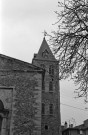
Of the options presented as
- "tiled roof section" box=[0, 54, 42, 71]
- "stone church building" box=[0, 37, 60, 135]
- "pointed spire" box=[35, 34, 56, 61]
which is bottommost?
"stone church building" box=[0, 37, 60, 135]

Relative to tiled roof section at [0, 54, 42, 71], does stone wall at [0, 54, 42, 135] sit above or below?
below

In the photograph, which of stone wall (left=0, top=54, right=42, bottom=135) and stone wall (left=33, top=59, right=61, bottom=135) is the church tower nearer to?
stone wall (left=33, top=59, right=61, bottom=135)

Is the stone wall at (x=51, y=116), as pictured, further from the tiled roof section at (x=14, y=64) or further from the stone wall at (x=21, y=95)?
the stone wall at (x=21, y=95)

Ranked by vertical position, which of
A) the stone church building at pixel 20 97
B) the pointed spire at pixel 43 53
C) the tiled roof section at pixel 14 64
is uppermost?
the pointed spire at pixel 43 53

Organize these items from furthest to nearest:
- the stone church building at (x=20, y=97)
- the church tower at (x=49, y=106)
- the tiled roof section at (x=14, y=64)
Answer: the church tower at (x=49, y=106) → the tiled roof section at (x=14, y=64) → the stone church building at (x=20, y=97)

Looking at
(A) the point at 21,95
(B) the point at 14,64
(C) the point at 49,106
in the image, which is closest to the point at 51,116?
(C) the point at 49,106

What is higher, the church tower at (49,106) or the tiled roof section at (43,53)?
the tiled roof section at (43,53)

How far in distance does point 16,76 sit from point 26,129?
4024 millimetres

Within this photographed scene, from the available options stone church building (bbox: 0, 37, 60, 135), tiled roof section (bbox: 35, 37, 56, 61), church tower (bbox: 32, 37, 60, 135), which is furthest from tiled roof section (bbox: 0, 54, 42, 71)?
tiled roof section (bbox: 35, 37, 56, 61)

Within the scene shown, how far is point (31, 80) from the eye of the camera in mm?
17422

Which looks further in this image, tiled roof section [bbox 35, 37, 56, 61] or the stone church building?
tiled roof section [bbox 35, 37, 56, 61]

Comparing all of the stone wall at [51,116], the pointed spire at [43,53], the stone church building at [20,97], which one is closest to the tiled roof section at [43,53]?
the pointed spire at [43,53]

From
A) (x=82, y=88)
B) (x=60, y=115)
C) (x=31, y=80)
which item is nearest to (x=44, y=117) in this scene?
(x=60, y=115)

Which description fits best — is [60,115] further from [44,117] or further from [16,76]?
[16,76]
